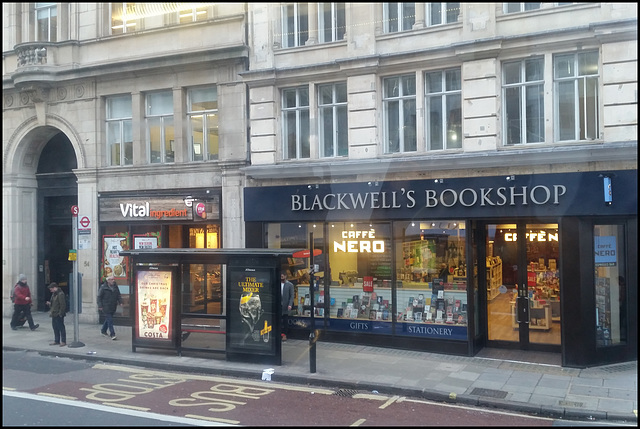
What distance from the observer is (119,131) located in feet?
60.5

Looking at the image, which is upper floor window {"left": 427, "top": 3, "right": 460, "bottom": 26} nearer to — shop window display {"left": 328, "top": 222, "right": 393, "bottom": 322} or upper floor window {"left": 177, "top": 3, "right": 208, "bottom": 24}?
shop window display {"left": 328, "top": 222, "right": 393, "bottom": 322}

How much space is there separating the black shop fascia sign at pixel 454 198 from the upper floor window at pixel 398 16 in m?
3.89

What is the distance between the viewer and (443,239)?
543 inches

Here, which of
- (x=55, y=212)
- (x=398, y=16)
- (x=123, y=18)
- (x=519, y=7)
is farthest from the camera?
(x=55, y=212)

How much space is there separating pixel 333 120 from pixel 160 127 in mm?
5888

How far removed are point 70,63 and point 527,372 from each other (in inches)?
635

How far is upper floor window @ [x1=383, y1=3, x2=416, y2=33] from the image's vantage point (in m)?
14.3

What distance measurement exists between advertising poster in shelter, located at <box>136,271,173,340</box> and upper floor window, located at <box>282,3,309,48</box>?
707cm

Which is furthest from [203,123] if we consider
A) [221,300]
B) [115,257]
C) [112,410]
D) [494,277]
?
[112,410]

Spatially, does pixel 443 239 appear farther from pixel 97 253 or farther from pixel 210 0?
pixel 97 253

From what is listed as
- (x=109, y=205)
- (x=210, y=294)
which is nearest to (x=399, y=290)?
(x=210, y=294)

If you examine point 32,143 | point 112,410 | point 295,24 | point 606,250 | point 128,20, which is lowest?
point 112,410

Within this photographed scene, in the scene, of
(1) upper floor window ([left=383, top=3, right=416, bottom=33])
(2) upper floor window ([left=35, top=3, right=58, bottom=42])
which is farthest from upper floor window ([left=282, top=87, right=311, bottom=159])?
(2) upper floor window ([left=35, top=3, right=58, bottom=42])

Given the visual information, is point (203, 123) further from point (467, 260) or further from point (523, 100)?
point (523, 100)
